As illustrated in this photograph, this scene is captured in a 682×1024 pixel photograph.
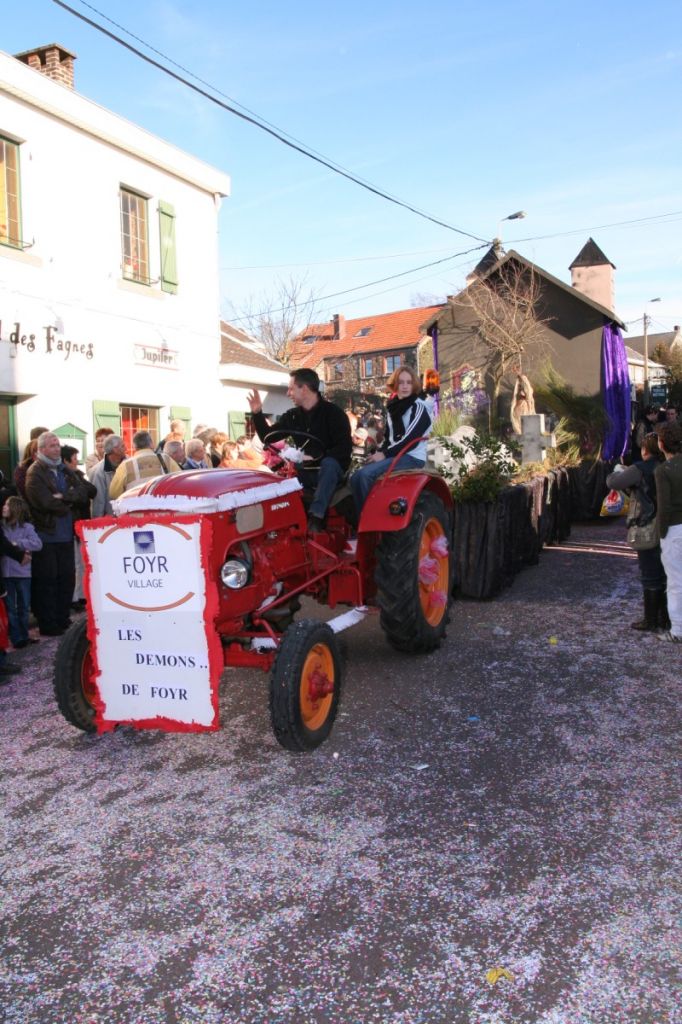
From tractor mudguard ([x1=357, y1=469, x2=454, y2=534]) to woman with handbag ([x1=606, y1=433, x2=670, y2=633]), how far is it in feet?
5.32

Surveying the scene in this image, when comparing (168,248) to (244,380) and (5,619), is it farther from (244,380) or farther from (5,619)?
(5,619)

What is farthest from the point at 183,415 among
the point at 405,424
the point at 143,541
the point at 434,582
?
the point at 143,541

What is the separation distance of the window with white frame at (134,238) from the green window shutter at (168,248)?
0.28 meters

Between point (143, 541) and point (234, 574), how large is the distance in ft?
1.48


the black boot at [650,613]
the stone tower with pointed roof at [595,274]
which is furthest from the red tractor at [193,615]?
the stone tower with pointed roof at [595,274]

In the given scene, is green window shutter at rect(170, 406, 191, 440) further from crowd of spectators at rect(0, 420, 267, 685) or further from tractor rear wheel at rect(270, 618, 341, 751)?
tractor rear wheel at rect(270, 618, 341, 751)

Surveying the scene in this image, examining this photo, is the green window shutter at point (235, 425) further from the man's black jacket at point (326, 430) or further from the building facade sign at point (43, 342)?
the man's black jacket at point (326, 430)

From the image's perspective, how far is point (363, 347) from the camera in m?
48.5

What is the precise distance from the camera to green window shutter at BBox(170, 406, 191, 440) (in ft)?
41.2

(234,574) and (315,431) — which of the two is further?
(315,431)

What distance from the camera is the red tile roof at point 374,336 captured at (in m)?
47.5

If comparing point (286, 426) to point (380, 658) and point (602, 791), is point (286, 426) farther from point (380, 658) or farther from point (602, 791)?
point (602, 791)

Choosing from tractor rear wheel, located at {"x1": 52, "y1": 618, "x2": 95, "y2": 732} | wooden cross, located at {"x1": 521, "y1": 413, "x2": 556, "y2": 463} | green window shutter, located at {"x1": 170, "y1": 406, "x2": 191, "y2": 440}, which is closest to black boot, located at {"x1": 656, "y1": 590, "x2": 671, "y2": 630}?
tractor rear wheel, located at {"x1": 52, "y1": 618, "x2": 95, "y2": 732}

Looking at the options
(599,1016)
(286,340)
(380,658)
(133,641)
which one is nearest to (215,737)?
(133,641)
